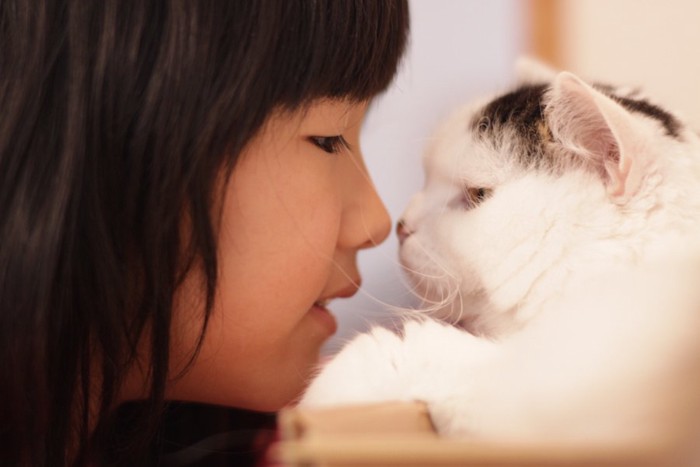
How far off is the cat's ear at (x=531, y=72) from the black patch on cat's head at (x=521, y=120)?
86mm

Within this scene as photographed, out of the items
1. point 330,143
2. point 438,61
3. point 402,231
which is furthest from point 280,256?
point 438,61

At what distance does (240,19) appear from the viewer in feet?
2.39

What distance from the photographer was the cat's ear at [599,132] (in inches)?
29.9

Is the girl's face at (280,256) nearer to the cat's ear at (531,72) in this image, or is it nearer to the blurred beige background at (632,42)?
the cat's ear at (531,72)

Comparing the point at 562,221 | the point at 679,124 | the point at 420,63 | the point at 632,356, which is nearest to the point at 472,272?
Answer: the point at 562,221

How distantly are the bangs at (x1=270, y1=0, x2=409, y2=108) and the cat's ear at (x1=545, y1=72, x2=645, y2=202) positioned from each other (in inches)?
8.2

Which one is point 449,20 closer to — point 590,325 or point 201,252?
point 201,252

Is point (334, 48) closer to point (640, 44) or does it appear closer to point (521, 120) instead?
point (521, 120)

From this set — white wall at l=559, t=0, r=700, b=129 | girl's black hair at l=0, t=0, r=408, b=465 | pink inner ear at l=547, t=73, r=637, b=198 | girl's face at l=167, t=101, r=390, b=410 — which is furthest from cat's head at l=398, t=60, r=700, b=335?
white wall at l=559, t=0, r=700, b=129

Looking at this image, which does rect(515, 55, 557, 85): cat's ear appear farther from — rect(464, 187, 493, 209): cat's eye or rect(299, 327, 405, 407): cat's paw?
rect(299, 327, 405, 407): cat's paw

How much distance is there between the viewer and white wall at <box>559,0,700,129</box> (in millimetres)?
1459

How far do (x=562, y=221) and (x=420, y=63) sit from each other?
3.26 ft

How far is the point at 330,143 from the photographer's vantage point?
86 cm

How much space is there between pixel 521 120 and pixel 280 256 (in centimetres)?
36
